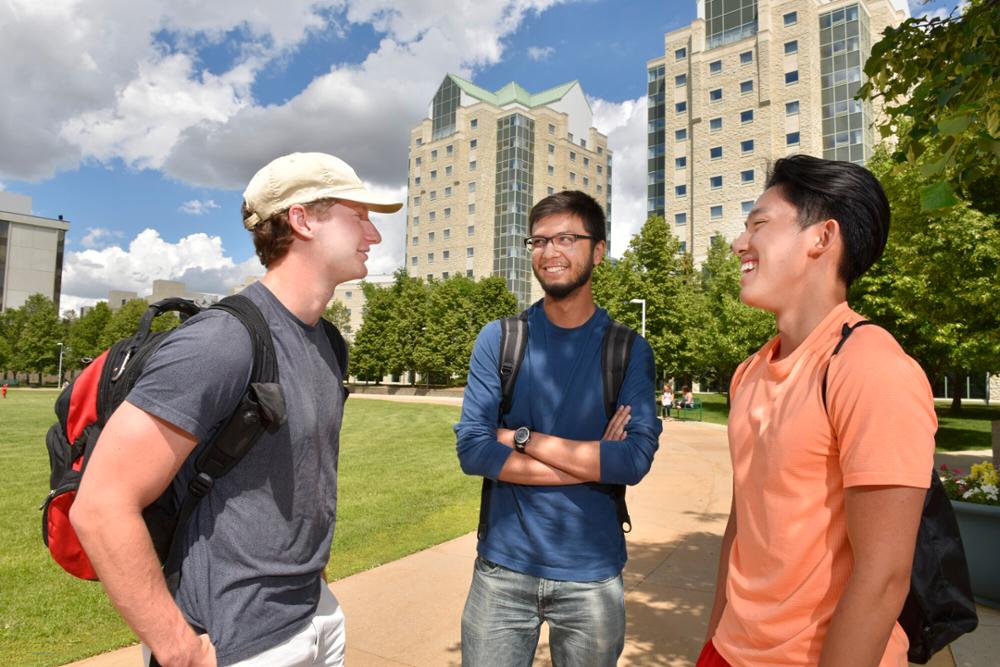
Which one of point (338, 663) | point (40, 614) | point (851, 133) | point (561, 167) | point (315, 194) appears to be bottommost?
point (40, 614)

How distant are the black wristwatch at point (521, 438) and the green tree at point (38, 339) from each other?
91500 millimetres

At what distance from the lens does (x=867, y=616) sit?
4.57ft

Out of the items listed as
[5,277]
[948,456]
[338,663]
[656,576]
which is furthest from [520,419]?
[5,277]

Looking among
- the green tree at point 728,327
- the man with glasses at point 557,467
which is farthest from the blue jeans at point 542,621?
the green tree at point 728,327

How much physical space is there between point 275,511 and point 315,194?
100 cm

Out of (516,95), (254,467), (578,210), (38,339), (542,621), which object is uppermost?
(516,95)

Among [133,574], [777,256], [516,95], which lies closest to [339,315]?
[516,95]

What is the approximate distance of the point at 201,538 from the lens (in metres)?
1.79

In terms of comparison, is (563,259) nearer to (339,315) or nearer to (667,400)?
(667,400)

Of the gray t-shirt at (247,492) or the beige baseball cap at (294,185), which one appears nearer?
the gray t-shirt at (247,492)

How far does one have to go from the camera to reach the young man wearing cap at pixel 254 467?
1.57 meters

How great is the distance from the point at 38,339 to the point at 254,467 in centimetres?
9200

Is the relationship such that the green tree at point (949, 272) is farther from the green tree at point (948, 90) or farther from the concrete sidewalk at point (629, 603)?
the concrete sidewalk at point (629, 603)

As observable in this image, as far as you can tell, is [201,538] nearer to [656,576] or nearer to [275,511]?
[275,511]
